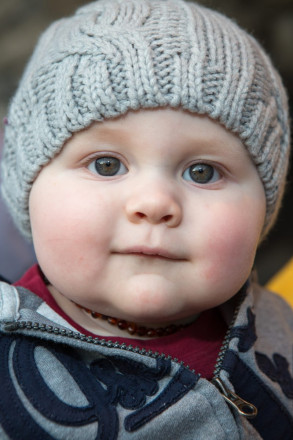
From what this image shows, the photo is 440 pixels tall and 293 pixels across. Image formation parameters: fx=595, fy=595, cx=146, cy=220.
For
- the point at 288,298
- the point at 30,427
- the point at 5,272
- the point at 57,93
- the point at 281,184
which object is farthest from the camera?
the point at 288,298

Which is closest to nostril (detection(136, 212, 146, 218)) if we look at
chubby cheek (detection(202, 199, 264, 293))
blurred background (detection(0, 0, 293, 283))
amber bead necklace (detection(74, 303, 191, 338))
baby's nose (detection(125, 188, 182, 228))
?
baby's nose (detection(125, 188, 182, 228))

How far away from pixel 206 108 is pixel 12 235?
1.88ft

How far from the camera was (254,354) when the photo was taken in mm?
1019

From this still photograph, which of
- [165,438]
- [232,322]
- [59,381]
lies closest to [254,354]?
[232,322]

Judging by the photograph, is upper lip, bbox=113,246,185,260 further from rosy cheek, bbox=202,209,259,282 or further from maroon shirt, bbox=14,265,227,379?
maroon shirt, bbox=14,265,227,379

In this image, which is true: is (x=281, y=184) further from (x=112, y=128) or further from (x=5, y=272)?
(x=5, y=272)

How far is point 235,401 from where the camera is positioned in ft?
3.03

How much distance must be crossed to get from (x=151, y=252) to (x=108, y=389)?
8.5 inches

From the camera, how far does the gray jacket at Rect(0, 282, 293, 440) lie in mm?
827

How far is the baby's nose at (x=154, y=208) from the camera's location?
85 centimetres

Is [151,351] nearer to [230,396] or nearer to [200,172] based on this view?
[230,396]

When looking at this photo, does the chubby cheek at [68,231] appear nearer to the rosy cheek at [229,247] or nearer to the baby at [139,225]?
the baby at [139,225]

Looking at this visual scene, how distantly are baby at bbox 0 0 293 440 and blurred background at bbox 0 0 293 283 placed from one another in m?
0.29

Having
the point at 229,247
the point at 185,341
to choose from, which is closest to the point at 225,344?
the point at 185,341
